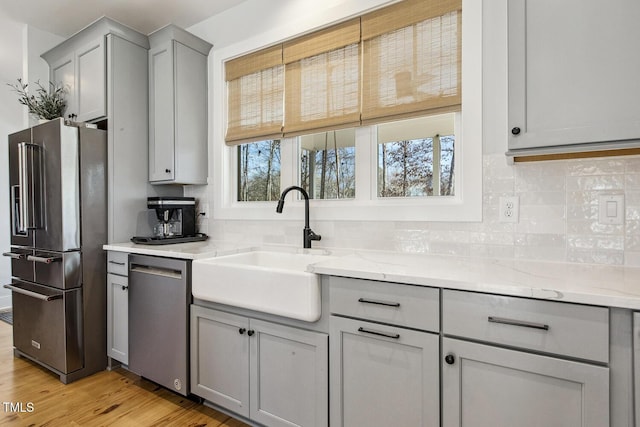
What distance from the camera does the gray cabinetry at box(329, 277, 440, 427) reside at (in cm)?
128

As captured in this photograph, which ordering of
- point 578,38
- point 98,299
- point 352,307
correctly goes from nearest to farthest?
point 578,38 → point 352,307 → point 98,299

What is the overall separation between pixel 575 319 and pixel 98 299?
277 centimetres

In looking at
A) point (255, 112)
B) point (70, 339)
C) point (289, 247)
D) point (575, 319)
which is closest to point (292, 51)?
point (255, 112)

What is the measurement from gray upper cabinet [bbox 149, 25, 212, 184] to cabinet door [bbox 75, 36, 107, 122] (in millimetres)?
316

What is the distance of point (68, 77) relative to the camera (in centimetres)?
289

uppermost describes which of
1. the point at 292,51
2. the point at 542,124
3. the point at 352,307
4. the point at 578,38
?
the point at 292,51

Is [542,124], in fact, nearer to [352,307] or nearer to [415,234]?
[415,234]

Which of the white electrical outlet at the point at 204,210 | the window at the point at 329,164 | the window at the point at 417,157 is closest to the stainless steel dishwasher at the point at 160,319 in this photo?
the white electrical outlet at the point at 204,210

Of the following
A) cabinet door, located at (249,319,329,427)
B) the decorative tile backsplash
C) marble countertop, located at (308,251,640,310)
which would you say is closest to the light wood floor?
cabinet door, located at (249,319,329,427)

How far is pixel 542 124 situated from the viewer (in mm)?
1335

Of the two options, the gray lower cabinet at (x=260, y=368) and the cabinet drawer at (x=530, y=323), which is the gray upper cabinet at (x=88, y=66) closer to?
the gray lower cabinet at (x=260, y=368)

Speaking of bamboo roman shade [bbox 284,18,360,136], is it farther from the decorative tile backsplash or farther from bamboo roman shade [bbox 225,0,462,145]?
the decorative tile backsplash

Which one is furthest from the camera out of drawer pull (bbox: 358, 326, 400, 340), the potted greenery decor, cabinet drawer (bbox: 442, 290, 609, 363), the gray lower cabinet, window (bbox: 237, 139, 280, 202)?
the potted greenery decor

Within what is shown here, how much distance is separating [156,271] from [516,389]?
6.40 feet
